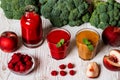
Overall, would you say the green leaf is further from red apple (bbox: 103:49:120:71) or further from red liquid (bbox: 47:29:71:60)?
red apple (bbox: 103:49:120:71)

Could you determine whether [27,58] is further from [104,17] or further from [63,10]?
[104,17]

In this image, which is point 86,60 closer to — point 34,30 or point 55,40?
point 55,40

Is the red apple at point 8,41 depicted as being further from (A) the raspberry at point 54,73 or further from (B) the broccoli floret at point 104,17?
(B) the broccoli floret at point 104,17

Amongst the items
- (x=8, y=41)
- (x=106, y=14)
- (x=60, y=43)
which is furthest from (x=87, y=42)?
(x=8, y=41)

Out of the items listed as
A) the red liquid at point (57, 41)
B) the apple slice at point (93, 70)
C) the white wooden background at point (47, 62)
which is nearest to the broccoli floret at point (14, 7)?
the white wooden background at point (47, 62)

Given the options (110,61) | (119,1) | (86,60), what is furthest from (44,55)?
(119,1)

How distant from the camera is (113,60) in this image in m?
1.61

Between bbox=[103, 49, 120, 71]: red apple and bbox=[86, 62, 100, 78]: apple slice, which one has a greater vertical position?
bbox=[103, 49, 120, 71]: red apple

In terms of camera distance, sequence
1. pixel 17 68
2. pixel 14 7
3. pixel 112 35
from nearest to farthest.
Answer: pixel 17 68
pixel 112 35
pixel 14 7

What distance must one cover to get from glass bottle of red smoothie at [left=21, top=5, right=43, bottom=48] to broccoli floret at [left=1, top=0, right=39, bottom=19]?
136mm

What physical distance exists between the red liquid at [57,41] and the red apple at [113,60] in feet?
0.59

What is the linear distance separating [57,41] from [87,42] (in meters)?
0.14

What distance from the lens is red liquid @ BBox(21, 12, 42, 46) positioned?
1634mm

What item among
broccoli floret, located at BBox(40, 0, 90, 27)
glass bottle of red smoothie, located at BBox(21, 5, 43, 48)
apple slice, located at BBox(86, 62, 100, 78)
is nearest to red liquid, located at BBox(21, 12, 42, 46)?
glass bottle of red smoothie, located at BBox(21, 5, 43, 48)
